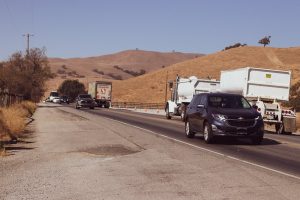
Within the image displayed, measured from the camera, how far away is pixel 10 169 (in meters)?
12.4

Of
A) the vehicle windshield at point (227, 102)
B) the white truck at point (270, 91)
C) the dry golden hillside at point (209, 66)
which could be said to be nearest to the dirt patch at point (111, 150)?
the vehicle windshield at point (227, 102)

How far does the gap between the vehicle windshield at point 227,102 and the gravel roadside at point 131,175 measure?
3021mm

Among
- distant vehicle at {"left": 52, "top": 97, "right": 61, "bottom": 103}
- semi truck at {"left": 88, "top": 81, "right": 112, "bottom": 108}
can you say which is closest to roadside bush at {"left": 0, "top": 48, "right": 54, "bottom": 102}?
semi truck at {"left": 88, "top": 81, "right": 112, "bottom": 108}

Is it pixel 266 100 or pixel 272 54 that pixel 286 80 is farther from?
pixel 272 54

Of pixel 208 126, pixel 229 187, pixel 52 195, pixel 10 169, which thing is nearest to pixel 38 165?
pixel 10 169

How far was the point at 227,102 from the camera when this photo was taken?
67.5 feet

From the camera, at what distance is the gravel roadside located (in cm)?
958

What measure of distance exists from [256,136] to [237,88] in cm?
1167

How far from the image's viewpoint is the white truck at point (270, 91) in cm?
2941

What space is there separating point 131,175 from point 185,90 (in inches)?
1148

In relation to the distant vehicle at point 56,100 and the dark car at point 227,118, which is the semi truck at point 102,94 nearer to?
the distant vehicle at point 56,100

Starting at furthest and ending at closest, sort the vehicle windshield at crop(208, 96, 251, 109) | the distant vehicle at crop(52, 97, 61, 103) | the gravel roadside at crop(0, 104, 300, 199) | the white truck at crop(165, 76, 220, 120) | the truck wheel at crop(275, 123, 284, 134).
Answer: the distant vehicle at crop(52, 97, 61, 103)
the white truck at crop(165, 76, 220, 120)
the truck wheel at crop(275, 123, 284, 134)
the vehicle windshield at crop(208, 96, 251, 109)
the gravel roadside at crop(0, 104, 300, 199)

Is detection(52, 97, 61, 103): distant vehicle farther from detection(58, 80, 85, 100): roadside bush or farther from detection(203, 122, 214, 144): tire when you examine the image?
detection(203, 122, 214, 144): tire

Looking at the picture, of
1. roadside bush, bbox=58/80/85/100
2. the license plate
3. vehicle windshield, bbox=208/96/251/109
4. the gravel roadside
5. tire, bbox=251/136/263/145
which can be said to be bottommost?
the gravel roadside
